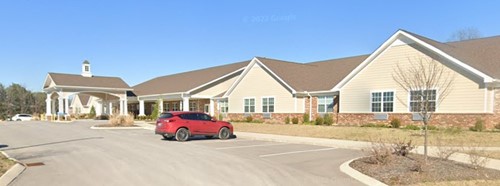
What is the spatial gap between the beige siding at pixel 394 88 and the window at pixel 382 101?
0.27 meters

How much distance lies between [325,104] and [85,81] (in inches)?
1138

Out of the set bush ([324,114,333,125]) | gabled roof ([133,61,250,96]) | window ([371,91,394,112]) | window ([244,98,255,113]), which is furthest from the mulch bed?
gabled roof ([133,61,250,96])

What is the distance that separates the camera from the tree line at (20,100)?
77.7 meters

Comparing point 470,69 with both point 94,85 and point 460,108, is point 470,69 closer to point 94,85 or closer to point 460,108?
point 460,108

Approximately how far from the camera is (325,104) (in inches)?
1063

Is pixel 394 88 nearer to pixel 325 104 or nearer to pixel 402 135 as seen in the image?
pixel 402 135

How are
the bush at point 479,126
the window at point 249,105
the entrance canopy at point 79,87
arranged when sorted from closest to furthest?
1. the bush at point 479,126
2. the window at point 249,105
3. the entrance canopy at point 79,87

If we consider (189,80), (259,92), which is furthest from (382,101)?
(189,80)

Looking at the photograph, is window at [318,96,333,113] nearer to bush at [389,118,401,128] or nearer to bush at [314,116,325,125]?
bush at [314,116,325,125]

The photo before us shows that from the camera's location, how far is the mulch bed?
26.1 ft

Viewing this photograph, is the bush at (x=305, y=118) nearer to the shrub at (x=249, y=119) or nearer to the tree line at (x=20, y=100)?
the shrub at (x=249, y=119)

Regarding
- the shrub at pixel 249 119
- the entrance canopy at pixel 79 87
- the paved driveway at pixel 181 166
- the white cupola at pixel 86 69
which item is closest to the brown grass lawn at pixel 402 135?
the paved driveway at pixel 181 166

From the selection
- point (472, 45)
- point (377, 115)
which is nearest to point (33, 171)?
point (377, 115)

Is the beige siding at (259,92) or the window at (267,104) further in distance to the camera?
the window at (267,104)
